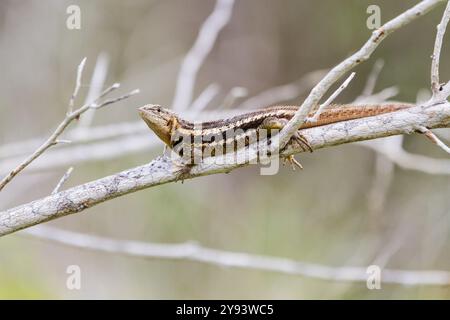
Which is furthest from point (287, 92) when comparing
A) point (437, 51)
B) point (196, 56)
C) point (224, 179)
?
point (437, 51)

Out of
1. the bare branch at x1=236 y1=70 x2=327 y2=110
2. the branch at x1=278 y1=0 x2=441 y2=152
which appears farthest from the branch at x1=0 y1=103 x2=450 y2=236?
the bare branch at x1=236 y1=70 x2=327 y2=110

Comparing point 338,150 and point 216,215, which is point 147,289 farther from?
point 338,150

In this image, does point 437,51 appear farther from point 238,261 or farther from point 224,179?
point 224,179

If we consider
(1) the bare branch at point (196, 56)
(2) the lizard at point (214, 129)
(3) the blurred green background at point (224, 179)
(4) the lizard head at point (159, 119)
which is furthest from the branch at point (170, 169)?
(3) the blurred green background at point (224, 179)

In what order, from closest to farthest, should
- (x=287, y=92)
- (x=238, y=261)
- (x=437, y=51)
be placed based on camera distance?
1. (x=437, y=51)
2. (x=238, y=261)
3. (x=287, y=92)

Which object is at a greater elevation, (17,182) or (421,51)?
(421,51)

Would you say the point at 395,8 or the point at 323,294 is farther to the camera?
the point at 395,8
